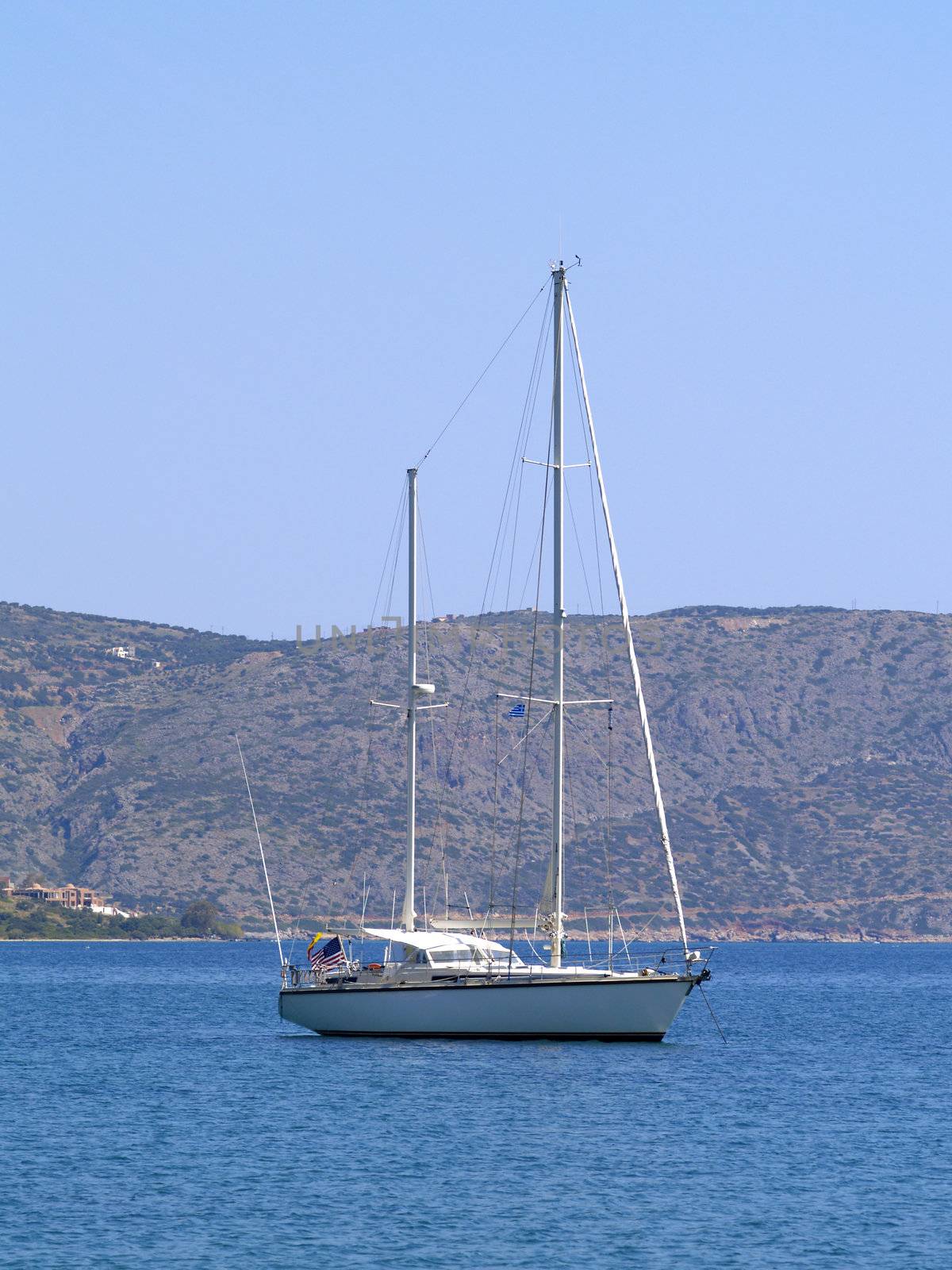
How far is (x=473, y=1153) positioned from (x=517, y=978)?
47.1ft

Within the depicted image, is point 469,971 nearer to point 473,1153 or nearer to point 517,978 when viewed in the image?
point 517,978

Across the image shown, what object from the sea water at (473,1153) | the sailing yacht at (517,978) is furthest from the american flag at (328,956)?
the sea water at (473,1153)

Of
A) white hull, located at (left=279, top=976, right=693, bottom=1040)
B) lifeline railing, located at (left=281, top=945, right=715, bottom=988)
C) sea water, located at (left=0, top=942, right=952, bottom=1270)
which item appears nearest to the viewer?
sea water, located at (left=0, top=942, right=952, bottom=1270)

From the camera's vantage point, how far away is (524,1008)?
54.6 metres

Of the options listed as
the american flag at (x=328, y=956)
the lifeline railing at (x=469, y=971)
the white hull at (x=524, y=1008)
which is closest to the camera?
the white hull at (x=524, y=1008)

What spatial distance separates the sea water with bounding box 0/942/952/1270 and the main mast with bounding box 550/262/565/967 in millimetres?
4190

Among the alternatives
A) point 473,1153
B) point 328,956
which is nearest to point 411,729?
point 328,956

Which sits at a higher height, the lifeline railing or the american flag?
the american flag

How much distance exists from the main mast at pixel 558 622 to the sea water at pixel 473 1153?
4.19 metres

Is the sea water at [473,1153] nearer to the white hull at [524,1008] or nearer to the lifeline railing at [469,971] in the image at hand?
the white hull at [524,1008]

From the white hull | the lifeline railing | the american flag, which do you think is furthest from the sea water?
the american flag

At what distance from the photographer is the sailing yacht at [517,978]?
177 ft

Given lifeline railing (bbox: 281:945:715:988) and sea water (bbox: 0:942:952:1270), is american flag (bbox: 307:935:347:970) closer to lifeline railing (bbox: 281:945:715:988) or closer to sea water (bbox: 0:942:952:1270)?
lifeline railing (bbox: 281:945:715:988)

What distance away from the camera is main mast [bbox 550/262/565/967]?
185 feet
